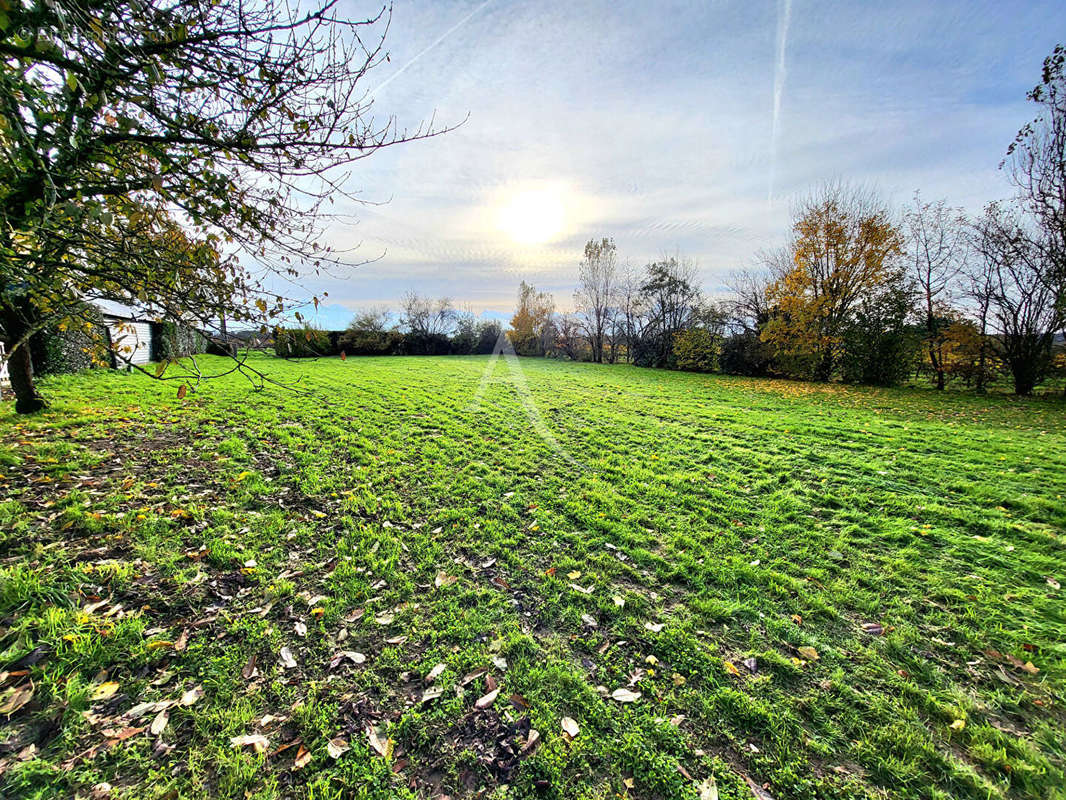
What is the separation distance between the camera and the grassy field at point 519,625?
179 centimetres

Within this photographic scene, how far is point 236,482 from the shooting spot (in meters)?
4.39

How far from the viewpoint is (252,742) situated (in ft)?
6.05

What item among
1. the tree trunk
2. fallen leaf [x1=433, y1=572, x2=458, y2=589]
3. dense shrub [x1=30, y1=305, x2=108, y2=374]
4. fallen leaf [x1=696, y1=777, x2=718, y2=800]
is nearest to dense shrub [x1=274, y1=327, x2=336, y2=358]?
fallen leaf [x1=433, y1=572, x2=458, y2=589]

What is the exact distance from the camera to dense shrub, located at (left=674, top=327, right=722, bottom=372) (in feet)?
76.2

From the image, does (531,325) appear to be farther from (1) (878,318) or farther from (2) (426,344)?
(1) (878,318)

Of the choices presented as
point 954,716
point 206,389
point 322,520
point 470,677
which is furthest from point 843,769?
point 206,389

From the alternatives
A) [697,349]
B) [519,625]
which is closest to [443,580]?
[519,625]

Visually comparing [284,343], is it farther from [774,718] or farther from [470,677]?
[774,718]

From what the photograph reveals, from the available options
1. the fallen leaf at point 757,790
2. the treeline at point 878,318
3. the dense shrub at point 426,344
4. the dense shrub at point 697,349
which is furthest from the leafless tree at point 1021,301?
the dense shrub at point 426,344

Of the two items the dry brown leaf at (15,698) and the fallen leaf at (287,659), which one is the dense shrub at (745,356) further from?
the dry brown leaf at (15,698)

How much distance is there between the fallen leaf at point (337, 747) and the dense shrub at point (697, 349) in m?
24.8

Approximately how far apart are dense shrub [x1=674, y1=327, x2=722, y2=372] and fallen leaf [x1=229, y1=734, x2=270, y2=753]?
81.9ft

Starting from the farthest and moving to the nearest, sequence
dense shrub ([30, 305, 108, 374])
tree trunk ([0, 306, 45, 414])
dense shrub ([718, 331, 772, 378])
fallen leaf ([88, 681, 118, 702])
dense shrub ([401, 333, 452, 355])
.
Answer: dense shrub ([401, 333, 452, 355]), dense shrub ([718, 331, 772, 378]), dense shrub ([30, 305, 108, 374]), tree trunk ([0, 306, 45, 414]), fallen leaf ([88, 681, 118, 702])

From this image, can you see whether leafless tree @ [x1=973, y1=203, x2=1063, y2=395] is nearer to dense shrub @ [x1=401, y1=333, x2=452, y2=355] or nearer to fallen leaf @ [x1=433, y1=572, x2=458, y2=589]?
fallen leaf @ [x1=433, y1=572, x2=458, y2=589]
